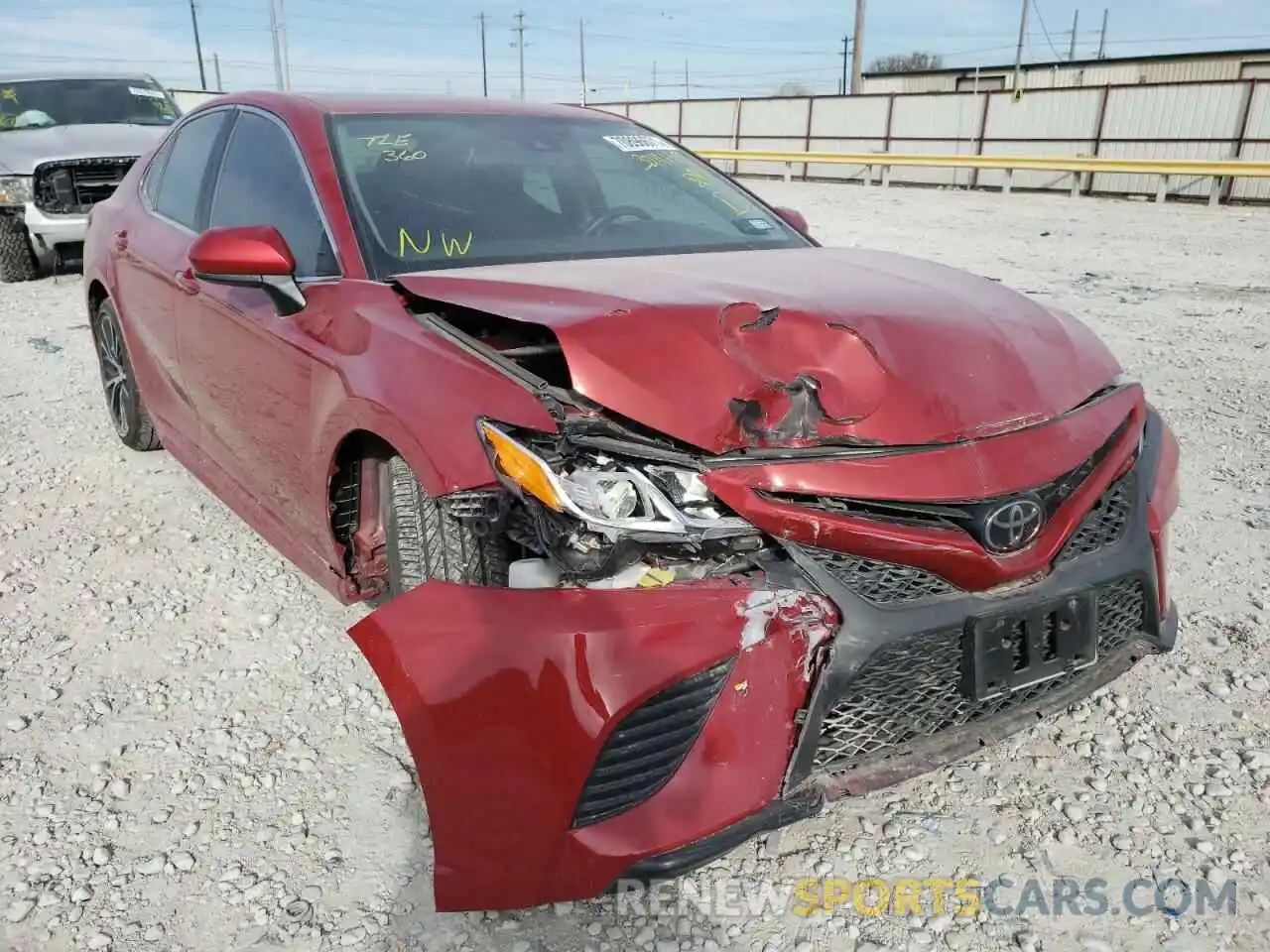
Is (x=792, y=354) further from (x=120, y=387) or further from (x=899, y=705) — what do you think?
(x=120, y=387)

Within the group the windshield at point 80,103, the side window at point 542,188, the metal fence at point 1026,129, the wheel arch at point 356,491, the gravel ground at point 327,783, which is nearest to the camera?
the gravel ground at point 327,783

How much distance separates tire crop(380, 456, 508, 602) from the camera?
76.9 inches

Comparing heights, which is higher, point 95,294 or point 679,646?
point 679,646

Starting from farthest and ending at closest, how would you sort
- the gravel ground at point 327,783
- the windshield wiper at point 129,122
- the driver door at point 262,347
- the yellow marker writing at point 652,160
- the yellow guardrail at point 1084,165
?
the yellow guardrail at point 1084,165 < the windshield wiper at point 129,122 < the yellow marker writing at point 652,160 < the driver door at point 262,347 < the gravel ground at point 327,783

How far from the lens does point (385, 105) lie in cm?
309

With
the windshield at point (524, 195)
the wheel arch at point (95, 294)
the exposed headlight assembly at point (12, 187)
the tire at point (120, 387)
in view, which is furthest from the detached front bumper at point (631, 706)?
the exposed headlight assembly at point (12, 187)

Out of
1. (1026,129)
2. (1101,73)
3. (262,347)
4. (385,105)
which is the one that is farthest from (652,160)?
(1101,73)

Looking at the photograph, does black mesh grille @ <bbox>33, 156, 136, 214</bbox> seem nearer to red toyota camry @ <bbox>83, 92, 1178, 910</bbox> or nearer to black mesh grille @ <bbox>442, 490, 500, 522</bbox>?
red toyota camry @ <bbox>83, 92, 1178, 910</bbox>

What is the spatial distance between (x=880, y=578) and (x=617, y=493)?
504 millimetres

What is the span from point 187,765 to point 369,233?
1415 mm

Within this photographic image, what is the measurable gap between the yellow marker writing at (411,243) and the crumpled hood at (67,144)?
6.95 m

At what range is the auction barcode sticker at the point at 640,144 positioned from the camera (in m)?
3.41

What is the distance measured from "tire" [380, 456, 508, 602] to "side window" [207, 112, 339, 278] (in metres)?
0.68

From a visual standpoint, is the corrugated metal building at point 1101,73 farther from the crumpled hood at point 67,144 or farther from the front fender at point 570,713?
the front fender at point 570,713
